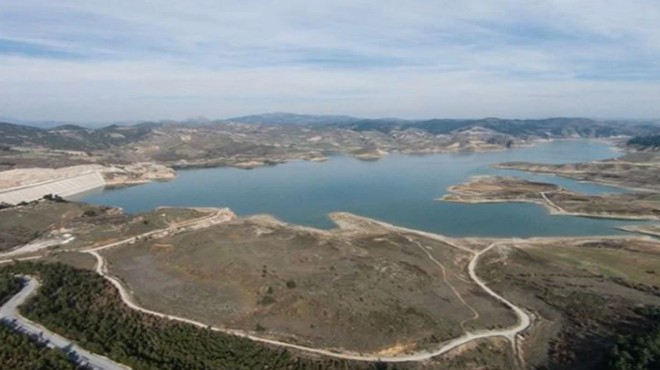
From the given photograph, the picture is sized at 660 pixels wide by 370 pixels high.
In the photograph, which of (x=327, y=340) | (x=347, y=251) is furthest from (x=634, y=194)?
(x=327, y=340)

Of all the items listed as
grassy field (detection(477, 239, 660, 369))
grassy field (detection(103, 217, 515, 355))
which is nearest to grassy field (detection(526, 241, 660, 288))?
grassy field (detection(477, 239, 660, 369))

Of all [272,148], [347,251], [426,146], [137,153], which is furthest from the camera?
[426,146]

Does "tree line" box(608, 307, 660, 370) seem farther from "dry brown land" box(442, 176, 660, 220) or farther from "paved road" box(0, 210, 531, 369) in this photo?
"dry brown land" box(442, 176, 660, 220)

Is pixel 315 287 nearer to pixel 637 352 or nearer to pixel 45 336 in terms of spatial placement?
pixel 45 336

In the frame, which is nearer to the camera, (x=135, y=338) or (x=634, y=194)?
(x=135, y=338)

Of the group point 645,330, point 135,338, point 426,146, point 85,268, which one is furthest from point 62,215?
point 426,146

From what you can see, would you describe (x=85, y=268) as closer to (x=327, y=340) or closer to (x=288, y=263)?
(x=288, y=263)

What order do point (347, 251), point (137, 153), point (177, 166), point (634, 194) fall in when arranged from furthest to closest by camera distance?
point (137, 153)
point (177, 166)
point (634, 194)
point (347, 251)

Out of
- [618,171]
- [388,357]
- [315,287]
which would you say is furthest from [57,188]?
[618,171]
